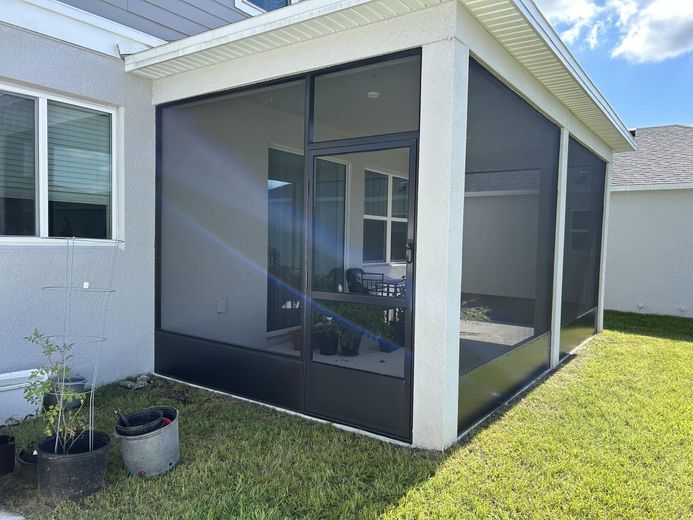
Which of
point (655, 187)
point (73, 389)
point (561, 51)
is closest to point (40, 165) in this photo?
point (73, 389)

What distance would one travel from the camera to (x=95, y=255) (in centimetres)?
428

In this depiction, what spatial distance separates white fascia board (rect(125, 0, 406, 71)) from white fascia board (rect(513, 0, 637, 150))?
1114 millimetres

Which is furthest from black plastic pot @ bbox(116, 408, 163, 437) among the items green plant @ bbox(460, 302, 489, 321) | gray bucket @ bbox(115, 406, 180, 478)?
green plant @ bbox(460, 302, 489, 321)

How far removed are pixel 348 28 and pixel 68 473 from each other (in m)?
3.26

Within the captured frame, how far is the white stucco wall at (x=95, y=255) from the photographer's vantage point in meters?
3.72

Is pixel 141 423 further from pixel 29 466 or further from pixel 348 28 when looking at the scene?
pixel 348 28

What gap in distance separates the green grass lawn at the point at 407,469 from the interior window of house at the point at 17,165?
163cm

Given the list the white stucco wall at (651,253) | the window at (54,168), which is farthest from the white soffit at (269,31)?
the white stucco wall at (651,253)

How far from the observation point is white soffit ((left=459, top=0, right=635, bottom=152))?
9.87ft

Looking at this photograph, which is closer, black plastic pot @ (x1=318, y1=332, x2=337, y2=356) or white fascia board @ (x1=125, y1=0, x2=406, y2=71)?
white fascia board @ (x1=125, y1=0, x2=406, y2=71)

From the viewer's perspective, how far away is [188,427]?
137 inches

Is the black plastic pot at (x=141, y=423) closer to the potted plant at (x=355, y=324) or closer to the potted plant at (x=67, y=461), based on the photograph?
the potted plant at (x=67, y=461)

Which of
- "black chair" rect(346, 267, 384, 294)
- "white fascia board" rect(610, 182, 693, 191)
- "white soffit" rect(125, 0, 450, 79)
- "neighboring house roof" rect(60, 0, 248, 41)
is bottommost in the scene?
"black chair" rect(346, 267, 384, 294)

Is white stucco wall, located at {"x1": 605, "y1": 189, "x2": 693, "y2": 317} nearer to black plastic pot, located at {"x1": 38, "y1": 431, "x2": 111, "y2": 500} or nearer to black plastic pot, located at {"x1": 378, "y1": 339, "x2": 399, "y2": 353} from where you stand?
black plastic pot, located at {"x1": 378, "y1": 339, "x2": 399, "y2": 353}
